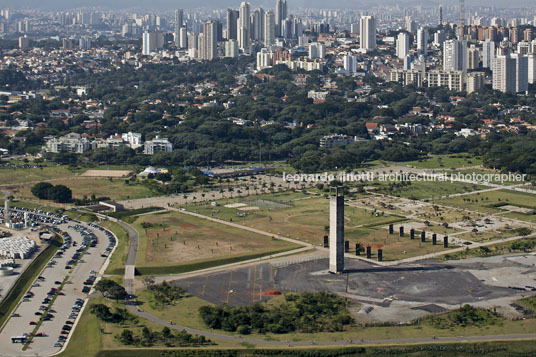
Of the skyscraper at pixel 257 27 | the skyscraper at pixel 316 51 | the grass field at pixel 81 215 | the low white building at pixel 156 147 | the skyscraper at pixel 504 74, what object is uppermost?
the skyscraper at pixel 257 27

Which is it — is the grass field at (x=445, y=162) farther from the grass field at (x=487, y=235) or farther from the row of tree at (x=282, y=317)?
the row of tree at (x=282, y=317)

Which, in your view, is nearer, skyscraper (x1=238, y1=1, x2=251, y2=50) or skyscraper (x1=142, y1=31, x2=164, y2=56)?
skyscraper (x1=238, y1=1, x2=251, y2=50)

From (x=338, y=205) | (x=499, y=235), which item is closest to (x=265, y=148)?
(x=499, y=235)

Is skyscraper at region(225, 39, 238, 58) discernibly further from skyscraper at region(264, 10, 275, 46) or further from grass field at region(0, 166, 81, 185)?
grass field at region(0, 166, 81, 185)

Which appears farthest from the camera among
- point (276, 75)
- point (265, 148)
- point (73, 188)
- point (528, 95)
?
point (276, 75)

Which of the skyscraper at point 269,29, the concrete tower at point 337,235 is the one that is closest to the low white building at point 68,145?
the concrete tower at point 337,235

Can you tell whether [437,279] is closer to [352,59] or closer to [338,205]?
[338,205]

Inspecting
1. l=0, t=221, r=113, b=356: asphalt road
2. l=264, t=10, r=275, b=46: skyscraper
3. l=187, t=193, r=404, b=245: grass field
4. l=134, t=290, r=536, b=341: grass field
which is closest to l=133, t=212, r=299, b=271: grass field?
l=187, t=193, r=404, b=245: grass field
